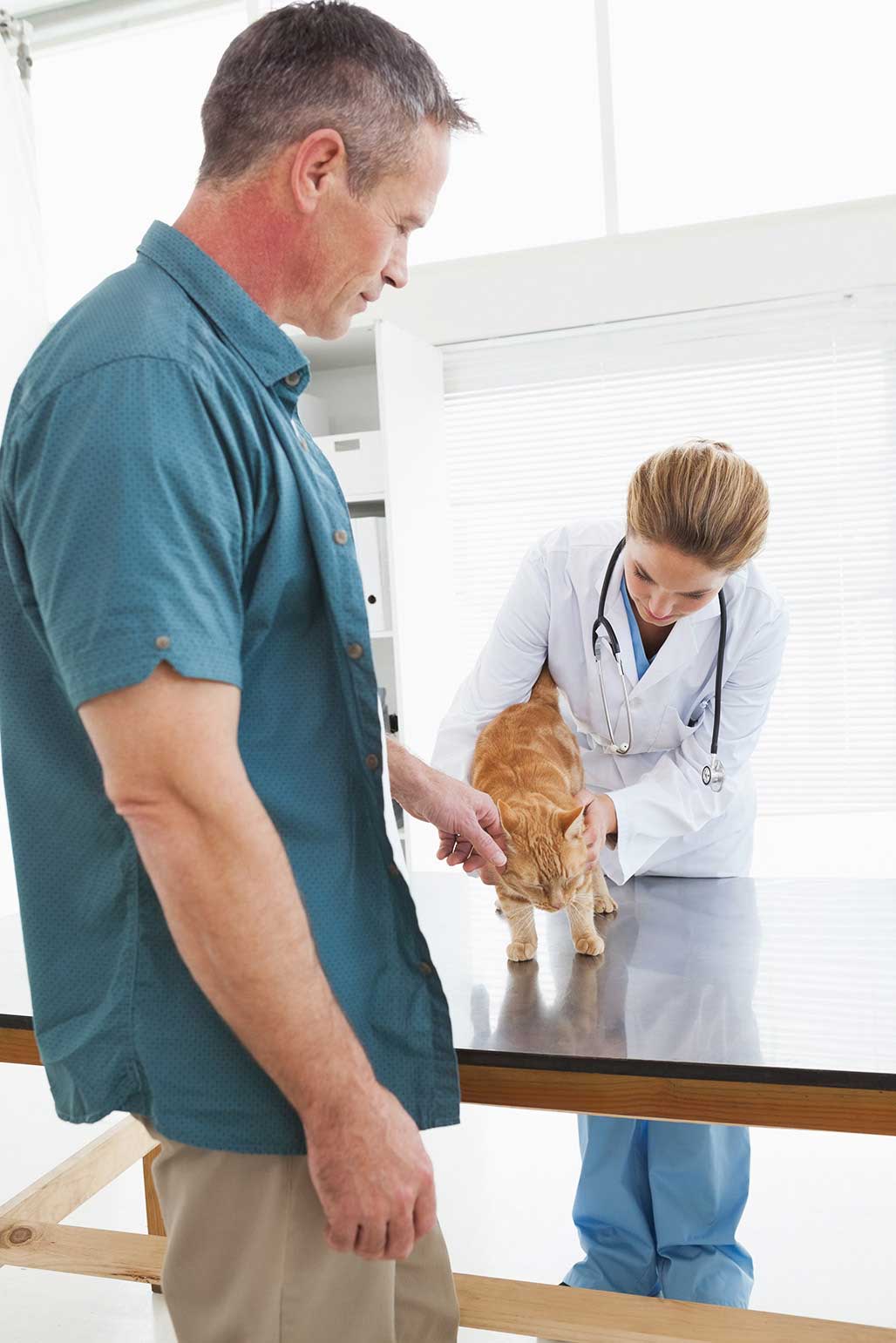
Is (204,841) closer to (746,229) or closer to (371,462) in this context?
(371,462)

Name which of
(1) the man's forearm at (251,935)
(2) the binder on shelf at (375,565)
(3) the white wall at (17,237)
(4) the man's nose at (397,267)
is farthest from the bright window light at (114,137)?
(1) the man's forearm at (251,935)

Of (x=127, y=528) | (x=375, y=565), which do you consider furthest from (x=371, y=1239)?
(x=375, y=565)

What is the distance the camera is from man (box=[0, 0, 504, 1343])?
2.70ft

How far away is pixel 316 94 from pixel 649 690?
1272 mm

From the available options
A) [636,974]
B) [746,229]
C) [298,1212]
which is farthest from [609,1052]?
[746,229]

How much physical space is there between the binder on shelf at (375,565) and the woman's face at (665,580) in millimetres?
1676

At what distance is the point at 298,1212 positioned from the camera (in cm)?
98

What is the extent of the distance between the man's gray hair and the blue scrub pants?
1634 mm

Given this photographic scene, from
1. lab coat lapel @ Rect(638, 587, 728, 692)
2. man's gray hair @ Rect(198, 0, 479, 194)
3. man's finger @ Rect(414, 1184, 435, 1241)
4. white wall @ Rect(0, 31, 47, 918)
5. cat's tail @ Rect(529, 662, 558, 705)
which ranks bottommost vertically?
man's finger @ Rect(414, 1184, 435, 1241)

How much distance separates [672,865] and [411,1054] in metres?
1.12

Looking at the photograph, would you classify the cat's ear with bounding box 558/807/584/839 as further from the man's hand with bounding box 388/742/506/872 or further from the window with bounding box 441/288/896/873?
the window with bounding box 441/288/896/873

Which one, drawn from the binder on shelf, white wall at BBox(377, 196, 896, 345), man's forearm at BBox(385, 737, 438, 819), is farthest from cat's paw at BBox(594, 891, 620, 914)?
white wall at BBox(377, 196, 896, 345)

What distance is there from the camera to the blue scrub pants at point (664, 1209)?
6.48ft

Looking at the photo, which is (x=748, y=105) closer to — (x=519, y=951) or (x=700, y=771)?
(x=700, y=771)
